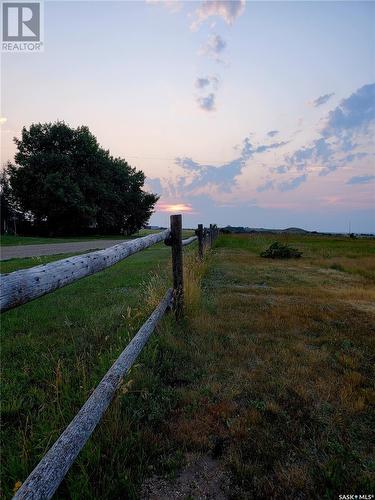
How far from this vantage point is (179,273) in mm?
4789

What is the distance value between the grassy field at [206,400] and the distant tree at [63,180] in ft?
100

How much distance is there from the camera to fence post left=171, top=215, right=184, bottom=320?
15.3 feet

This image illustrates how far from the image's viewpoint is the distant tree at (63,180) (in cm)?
3284

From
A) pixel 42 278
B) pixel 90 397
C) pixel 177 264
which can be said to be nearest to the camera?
pixel 42 278

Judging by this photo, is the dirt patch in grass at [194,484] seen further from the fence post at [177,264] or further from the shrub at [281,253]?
the shrub at [281,253]

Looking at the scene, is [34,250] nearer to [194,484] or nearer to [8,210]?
[194,484]

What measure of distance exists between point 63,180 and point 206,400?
33601mm

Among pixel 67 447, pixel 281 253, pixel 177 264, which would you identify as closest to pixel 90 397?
pixel 67 447

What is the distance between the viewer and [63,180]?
32.3m

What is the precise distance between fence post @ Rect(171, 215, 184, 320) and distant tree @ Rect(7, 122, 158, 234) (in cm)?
2993

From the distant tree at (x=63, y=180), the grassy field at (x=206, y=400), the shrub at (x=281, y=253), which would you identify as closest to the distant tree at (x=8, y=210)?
the distant tree at (x=63, y=180)

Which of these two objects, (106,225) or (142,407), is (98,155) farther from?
(142,407)

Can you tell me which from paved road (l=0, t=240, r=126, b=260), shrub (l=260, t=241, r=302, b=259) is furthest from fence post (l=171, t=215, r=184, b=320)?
paved road (l=0, t=240, r=126, b=260)

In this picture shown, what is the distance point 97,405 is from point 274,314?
3.90 meters
